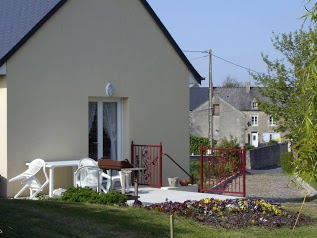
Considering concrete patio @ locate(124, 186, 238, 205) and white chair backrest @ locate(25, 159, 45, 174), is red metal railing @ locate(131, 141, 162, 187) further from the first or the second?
white chair backrest @ locate(25, 159, 45, 174)

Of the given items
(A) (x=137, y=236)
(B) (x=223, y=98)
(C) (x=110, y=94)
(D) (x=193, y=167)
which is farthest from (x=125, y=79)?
(B) (x=223, y=98)

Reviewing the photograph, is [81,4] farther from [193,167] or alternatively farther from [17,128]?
[193,167]

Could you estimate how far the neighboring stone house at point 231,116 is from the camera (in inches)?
3231

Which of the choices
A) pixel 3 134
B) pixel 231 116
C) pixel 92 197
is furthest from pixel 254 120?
pixel 92 197

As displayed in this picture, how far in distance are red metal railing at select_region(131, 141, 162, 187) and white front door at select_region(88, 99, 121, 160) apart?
1.51 feet

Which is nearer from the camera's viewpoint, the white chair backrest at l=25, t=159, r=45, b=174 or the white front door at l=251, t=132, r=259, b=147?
the white chair backrest at l=25, t=159, r=45, b=174

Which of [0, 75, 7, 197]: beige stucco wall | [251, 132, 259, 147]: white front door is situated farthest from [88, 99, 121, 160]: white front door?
[251, 132, 259, 147]: white front door

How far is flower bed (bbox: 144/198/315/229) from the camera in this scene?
1151cm

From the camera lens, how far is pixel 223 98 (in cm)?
8675

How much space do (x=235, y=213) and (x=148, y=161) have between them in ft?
19.9

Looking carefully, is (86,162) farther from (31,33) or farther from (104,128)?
(31,33)

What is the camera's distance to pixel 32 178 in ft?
48.5

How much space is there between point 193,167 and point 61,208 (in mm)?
21471

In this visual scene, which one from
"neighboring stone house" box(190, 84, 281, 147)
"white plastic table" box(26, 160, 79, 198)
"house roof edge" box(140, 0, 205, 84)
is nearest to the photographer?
"white plastic table" box(26, 160, 79, 198)
